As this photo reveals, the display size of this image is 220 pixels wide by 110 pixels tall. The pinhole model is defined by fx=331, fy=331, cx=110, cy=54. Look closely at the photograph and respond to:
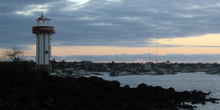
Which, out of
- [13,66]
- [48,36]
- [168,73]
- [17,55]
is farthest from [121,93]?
[168,73]

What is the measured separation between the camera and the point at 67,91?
21734 mm

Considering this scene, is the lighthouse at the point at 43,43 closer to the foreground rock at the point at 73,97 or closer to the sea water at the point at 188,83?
the foreground rock at the point at 73,97

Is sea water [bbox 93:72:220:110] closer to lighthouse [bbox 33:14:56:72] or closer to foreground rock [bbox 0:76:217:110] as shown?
foreground rock [bbox 0:76:217:110]

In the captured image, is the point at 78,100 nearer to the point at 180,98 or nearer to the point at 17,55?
the point at 180,98

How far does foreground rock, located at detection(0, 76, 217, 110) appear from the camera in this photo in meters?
17.5

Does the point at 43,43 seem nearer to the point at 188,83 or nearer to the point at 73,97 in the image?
the point at 73,97

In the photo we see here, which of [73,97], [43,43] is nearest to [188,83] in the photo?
[43,43]

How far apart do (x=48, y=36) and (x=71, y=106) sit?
72.3 feet

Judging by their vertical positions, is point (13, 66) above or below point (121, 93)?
above

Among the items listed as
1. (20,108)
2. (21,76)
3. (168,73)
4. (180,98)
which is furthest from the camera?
(168,73)

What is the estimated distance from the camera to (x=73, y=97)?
66.9ft

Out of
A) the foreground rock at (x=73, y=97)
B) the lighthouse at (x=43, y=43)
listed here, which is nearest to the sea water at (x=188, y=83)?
the foreground rock at (x=73, y=97)

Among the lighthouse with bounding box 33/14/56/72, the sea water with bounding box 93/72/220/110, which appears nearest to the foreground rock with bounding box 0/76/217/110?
the sea water with bounding box 93/72/220/110

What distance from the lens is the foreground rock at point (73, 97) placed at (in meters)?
17.5
